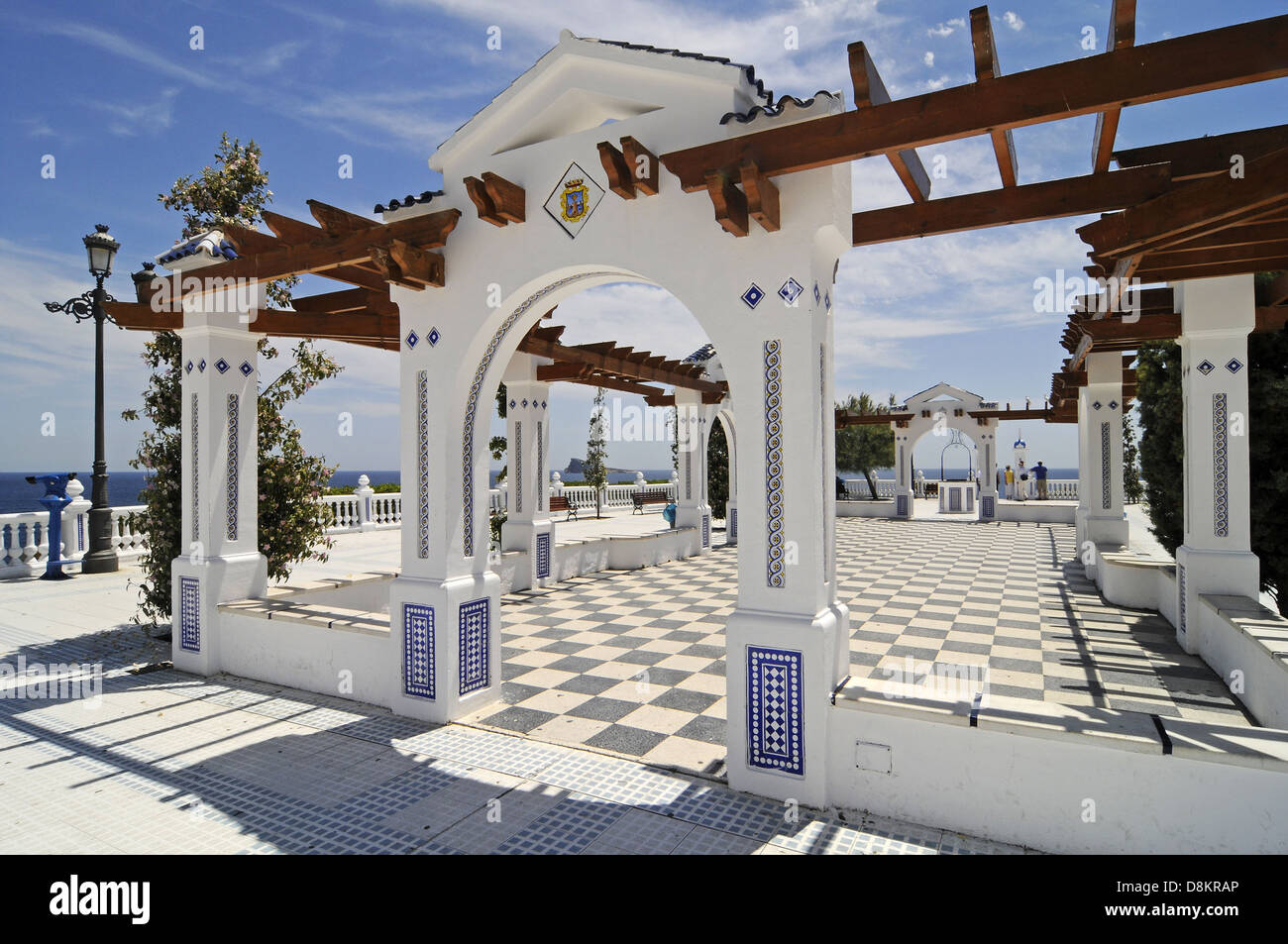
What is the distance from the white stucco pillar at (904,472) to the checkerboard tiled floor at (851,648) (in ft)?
29.8

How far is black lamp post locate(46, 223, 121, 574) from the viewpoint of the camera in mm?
8664

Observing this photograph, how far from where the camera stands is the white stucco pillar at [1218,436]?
575cm

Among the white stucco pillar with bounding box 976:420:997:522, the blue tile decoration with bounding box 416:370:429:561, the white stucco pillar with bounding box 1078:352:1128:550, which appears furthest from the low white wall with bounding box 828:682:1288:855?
the white stucco pillar with bounding box 976:420:997:522

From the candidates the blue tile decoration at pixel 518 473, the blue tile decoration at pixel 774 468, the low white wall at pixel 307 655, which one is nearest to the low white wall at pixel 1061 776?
the blue tile decoration at pixel 774 468

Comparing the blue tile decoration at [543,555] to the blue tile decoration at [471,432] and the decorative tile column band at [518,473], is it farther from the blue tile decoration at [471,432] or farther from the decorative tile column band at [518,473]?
the blue tile decoration at [471,432]

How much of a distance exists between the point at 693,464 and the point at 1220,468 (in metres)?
8.31

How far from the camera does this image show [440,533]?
4.75 metres

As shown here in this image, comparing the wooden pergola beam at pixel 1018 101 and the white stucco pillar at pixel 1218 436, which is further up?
the wooden pergola beam at pixel 1018 101

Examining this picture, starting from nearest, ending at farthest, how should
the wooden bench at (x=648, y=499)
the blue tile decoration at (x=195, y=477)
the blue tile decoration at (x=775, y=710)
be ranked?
the blue tile decoration at (x=775, y=710), the blue tile decoration at (x=195, y=477), the wooden bench at (x=648, y=499)

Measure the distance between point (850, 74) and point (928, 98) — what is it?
13.9 inches
